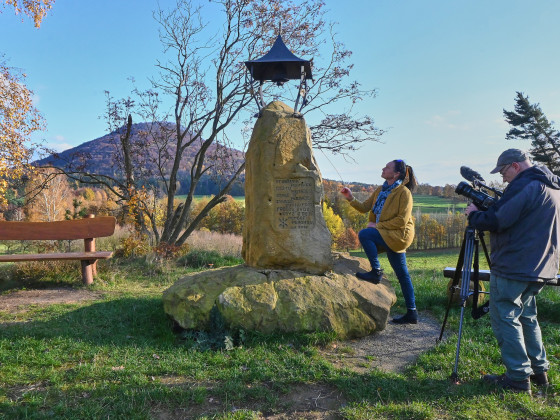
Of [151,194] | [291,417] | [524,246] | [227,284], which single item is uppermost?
[151,194]

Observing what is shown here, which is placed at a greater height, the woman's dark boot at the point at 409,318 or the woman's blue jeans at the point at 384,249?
the woman's blue jeans at the point at 384,249

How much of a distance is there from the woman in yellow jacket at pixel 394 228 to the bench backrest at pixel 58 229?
5.35 metres

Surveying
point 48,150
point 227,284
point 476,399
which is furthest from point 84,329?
point 48,150

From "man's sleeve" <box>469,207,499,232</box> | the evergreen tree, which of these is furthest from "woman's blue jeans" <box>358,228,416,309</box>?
the evergreen tree

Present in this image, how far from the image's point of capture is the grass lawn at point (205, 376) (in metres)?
2.97

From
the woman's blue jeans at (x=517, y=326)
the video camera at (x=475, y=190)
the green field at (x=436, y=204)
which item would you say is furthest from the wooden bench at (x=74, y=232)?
the green field at (x=436, y=204)

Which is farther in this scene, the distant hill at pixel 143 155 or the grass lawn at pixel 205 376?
the distant hill at pixel 143 155

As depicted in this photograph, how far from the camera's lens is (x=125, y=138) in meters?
12.1

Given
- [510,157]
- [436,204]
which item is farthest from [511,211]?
[436,204]

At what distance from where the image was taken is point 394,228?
15.7 ft

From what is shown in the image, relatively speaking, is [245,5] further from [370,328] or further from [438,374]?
[438,374]

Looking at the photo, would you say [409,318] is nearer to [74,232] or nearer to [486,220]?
[486,220]

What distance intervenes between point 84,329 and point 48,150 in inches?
376

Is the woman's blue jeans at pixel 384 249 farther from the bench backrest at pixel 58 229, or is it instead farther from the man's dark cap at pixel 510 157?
the bench backrest at pixel 58 229
